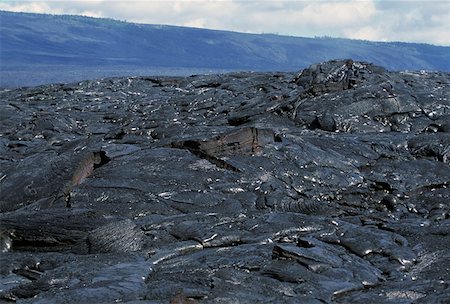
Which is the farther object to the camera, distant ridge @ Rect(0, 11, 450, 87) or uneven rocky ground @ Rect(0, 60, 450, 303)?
distant ridge @ Rect(0, 11, 450, 87)

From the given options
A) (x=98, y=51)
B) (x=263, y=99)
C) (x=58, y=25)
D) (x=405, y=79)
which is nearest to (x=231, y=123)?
(x=263, y=99)

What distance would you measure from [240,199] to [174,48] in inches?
6837

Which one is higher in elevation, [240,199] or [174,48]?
[240,199]

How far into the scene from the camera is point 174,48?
186m

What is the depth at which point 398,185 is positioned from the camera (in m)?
16.5

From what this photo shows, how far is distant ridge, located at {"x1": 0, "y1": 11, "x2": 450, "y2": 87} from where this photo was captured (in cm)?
16250

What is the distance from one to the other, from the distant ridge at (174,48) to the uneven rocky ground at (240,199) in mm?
134266

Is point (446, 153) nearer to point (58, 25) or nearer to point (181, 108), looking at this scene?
point (181, 108)

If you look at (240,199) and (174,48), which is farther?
(174,48)

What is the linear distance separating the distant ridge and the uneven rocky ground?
134266mm

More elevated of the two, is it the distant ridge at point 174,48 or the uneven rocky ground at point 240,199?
the uneven rocky ground at point 240,199

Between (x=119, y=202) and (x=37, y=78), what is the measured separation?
319ft

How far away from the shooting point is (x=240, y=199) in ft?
49.3

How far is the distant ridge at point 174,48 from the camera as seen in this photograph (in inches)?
6398
